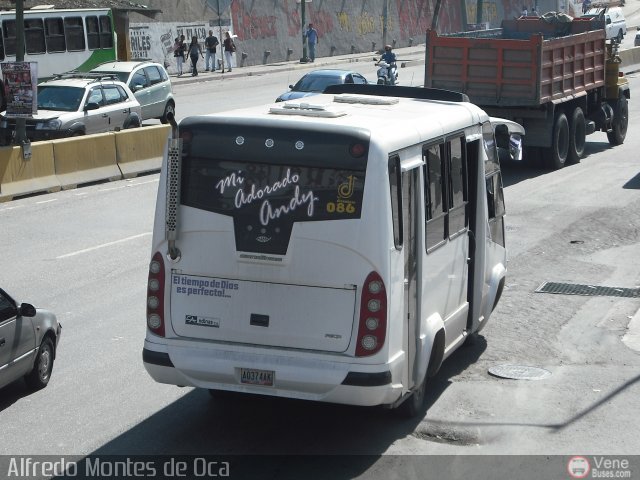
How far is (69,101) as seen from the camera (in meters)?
24.0

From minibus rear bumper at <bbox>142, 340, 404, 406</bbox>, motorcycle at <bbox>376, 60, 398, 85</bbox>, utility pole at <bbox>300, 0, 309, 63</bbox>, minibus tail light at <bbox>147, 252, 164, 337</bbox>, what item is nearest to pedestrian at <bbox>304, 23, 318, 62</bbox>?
utility pole at <bbox>300, 0, 309, 63</bbox>

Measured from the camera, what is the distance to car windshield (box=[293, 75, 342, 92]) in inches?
1085

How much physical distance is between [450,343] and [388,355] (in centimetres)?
186

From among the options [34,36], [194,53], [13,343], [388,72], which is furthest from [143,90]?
[13,343]

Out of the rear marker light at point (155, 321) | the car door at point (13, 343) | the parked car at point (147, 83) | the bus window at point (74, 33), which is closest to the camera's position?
the rear marker light at point (155, 321)

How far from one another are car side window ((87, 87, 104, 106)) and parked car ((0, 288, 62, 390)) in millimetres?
15202

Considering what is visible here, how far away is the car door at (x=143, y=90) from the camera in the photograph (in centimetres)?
2867

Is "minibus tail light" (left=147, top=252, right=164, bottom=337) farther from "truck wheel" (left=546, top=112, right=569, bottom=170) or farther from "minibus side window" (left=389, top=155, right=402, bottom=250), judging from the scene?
"truck wheel" (left=546, top=112, right=569, bottom=170)

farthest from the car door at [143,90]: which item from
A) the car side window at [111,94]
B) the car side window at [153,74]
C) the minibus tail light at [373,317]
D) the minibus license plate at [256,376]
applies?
the minibus tail light at [373,317]

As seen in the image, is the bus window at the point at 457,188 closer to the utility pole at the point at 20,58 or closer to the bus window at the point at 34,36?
the utility pole at the point at 20,58

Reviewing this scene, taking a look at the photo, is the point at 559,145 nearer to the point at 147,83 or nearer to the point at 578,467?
the point at 147,83

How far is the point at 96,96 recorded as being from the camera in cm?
2447

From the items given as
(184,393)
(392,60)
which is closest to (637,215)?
(184,393)

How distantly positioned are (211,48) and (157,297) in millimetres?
42520
